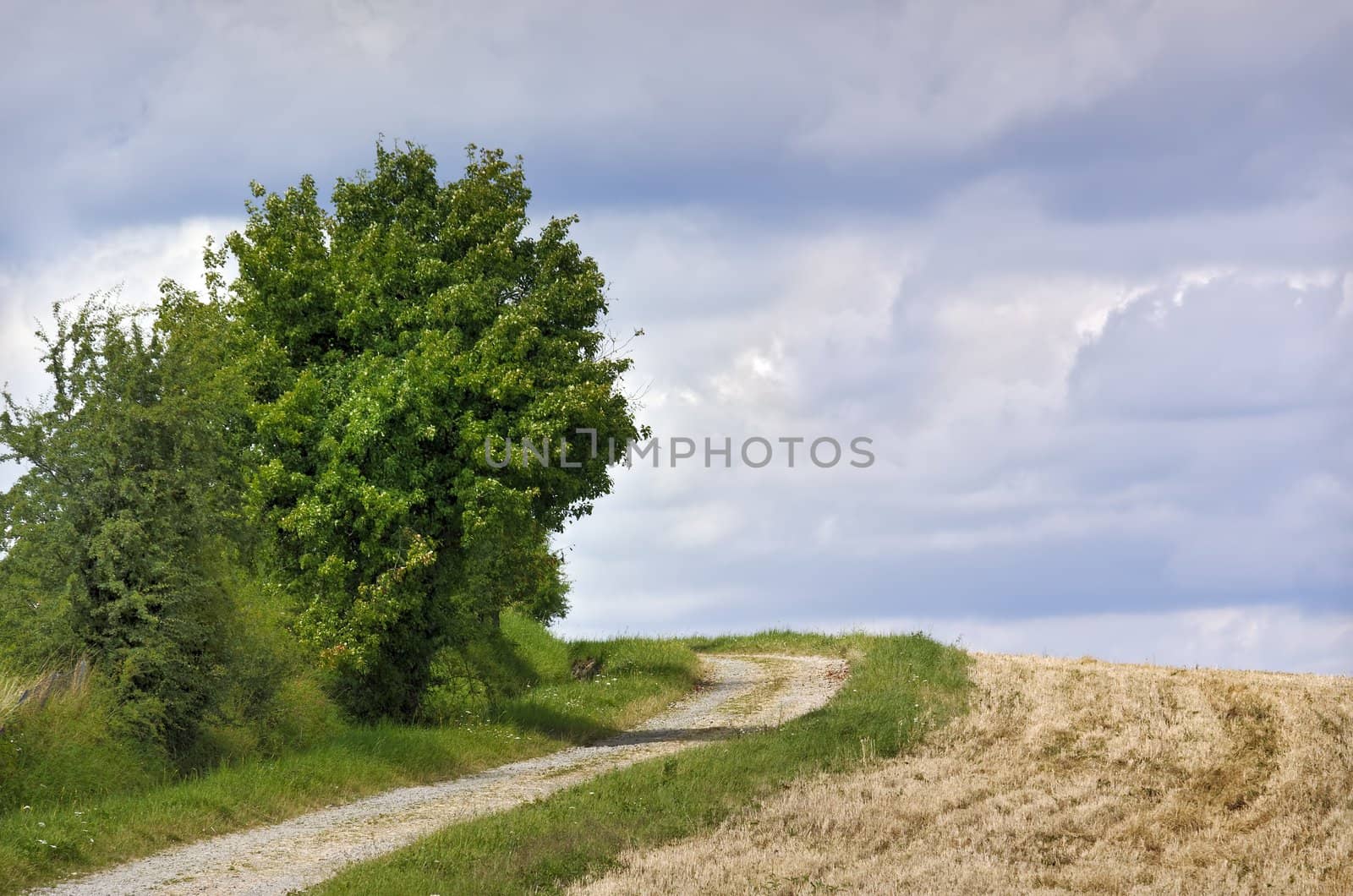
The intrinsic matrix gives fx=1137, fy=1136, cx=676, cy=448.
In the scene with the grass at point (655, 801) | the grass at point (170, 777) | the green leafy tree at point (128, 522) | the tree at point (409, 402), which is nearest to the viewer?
the grass at point (655, 801)

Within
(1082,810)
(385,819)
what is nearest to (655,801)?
(385,819)

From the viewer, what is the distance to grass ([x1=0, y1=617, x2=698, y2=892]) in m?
17.1

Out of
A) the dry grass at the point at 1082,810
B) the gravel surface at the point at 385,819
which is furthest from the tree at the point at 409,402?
the dry grass at the point at 1082,810

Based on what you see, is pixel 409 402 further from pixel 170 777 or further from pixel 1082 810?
pixel 1082 810

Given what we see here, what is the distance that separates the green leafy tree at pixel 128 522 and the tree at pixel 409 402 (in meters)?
3.69

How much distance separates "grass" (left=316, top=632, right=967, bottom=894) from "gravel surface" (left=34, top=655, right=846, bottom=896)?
1199 mm

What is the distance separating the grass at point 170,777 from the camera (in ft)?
56.1

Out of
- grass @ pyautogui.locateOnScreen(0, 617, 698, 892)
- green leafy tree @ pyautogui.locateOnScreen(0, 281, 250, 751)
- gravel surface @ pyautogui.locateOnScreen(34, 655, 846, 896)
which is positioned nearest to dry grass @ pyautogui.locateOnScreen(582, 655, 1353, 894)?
gravel surface @ pyautogui.locateOnScreen(34, 655, 846, 896)

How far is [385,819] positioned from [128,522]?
746 cm

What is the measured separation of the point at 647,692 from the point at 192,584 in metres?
18.1

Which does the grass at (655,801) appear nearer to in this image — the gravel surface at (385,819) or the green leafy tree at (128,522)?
the gravel surface at (385,819)

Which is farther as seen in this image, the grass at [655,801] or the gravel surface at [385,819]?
the gravel surface at [385,819]

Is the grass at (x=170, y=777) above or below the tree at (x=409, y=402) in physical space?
below

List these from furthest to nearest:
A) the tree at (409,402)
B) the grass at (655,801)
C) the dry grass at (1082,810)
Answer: the tree at (409,402) → the dry grass at (1082,810) → the grass at (655,801)
